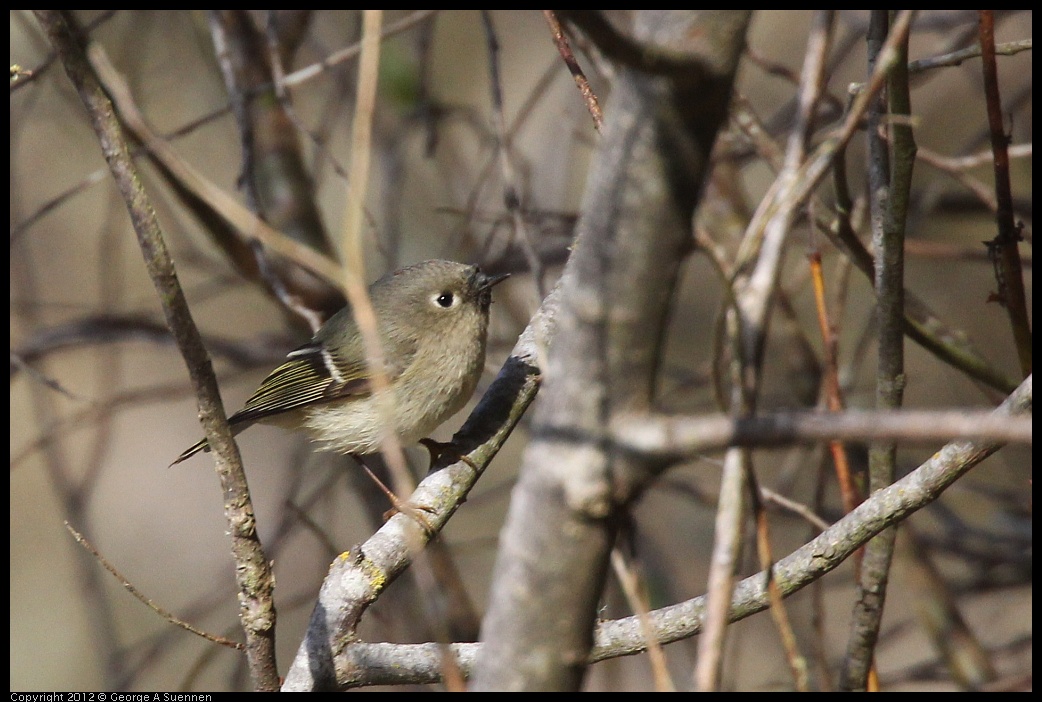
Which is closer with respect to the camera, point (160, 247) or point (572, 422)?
point (572, 422)

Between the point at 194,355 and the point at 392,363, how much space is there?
139 centimetres

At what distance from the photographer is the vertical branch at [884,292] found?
156cm

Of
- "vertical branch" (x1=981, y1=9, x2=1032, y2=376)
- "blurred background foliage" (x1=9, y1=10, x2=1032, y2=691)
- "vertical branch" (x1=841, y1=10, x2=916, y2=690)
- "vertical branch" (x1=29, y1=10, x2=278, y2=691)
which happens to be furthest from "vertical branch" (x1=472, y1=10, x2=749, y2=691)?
"vertical branch" (x1=981, y1=9, x2=1032, y2=376)

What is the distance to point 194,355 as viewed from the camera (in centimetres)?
121

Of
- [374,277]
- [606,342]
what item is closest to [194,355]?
[606,342]

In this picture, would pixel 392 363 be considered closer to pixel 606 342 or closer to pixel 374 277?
pixel 606 342

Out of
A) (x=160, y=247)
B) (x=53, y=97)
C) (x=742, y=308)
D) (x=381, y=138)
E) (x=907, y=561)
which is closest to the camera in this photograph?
(x=742, y=308)

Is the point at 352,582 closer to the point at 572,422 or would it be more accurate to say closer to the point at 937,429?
the point at 572,422

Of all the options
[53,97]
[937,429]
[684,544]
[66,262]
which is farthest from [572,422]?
[66,262]

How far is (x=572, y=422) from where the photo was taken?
867 mm

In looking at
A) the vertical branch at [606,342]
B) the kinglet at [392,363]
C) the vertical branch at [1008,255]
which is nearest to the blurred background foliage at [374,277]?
the kinglet at [392,363]

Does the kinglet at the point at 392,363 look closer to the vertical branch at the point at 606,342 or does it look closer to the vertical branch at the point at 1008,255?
the vertical branch at the point at 1008,255

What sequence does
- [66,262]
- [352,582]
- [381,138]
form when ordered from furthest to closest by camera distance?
[66,262]
[381,138]
[352,582]

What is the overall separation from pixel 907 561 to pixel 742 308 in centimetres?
203
